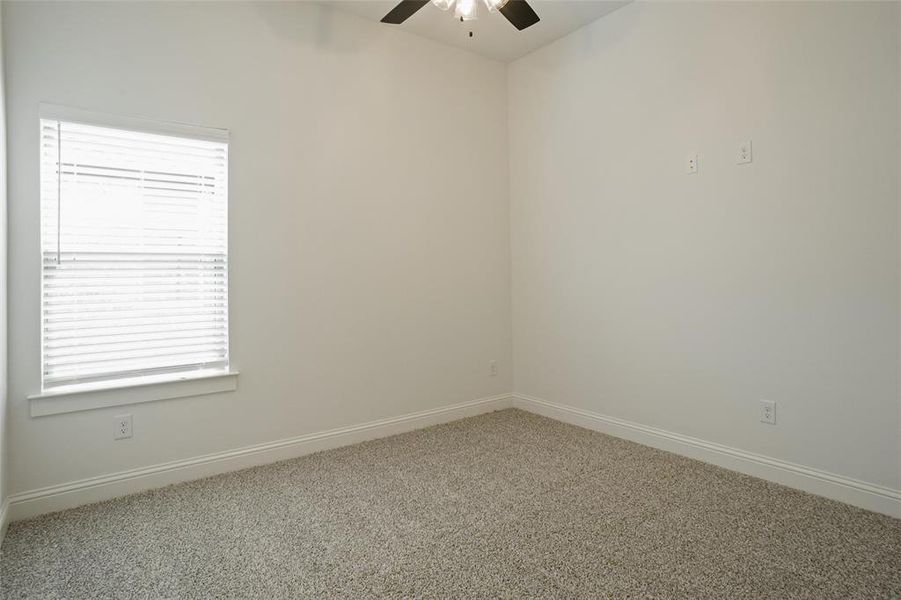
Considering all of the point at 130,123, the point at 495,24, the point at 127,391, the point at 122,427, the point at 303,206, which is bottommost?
the point at 122,427

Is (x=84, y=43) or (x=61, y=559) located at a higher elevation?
(x=84, y=43)

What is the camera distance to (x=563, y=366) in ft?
12.3

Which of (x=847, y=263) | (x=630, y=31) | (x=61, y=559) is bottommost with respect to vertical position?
(x=61, y=559)

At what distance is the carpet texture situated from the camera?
1771mm

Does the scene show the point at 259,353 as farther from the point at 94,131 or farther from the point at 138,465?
the point at 94,131

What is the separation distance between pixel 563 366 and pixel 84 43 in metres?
3.40

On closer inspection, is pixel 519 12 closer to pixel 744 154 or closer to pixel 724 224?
pixel 744 154

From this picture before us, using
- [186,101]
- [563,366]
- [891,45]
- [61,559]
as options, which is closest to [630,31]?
[891,45]

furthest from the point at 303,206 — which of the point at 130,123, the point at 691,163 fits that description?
the point at 691,163

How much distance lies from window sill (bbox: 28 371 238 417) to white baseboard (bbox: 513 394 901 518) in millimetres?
2360

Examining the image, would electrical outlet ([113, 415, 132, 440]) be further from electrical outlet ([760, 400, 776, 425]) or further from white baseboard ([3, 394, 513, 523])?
electrical outlet ([760, 400, 776, 425])

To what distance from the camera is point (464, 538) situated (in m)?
2.08

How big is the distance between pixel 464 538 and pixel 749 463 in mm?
1680

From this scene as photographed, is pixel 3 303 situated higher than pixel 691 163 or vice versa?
pixel 691 163
